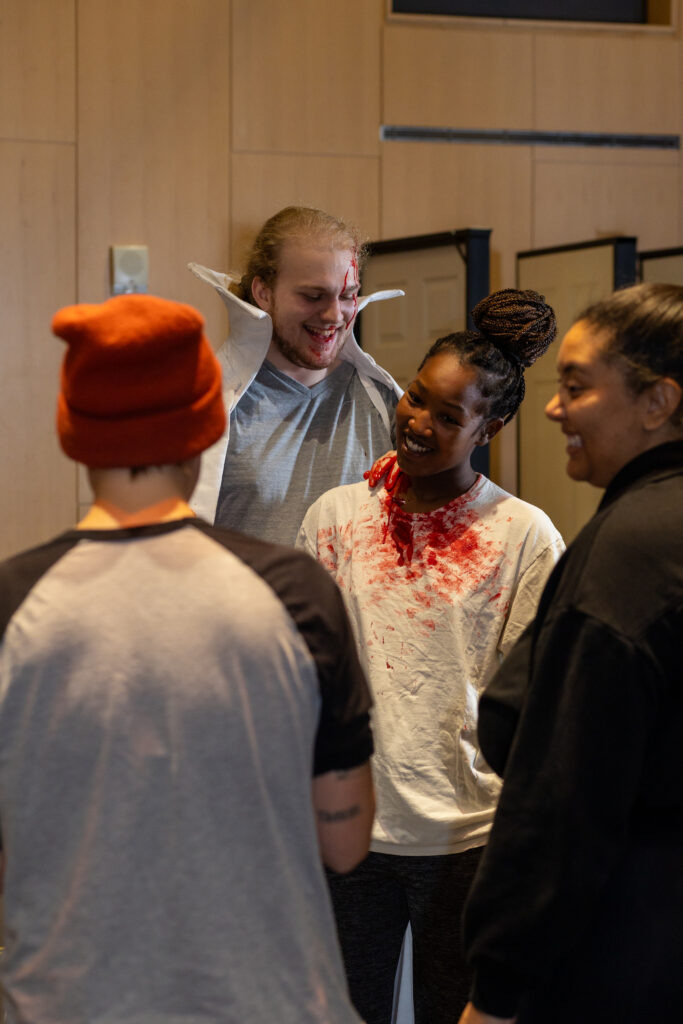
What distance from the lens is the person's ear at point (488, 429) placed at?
5.94ft

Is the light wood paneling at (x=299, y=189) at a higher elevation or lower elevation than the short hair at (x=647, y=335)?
higher

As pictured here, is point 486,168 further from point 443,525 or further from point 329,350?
point 443,525

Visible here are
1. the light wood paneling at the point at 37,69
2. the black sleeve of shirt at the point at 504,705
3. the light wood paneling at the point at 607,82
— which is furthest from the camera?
the light wood paneling at the point at 607,82

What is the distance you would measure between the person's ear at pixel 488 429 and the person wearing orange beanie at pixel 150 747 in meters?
0.88

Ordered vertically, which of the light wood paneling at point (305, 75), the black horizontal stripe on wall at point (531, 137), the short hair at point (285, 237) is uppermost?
the light wood paneling at point (305, 75)

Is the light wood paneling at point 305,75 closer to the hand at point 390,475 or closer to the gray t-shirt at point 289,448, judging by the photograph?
the gray t-shirt at point 289,448

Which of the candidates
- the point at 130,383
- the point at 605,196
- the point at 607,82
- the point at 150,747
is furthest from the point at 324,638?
the point at 607,82

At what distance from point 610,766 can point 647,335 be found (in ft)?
1.46

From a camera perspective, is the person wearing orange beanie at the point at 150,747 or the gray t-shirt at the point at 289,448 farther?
the gray t-shirt at the point at 289,448

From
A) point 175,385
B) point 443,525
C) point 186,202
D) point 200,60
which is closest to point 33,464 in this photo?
point 186,202

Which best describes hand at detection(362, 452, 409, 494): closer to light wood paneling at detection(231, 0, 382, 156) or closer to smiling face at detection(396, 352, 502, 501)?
smiling face at detection(396, 352, 502, 501)

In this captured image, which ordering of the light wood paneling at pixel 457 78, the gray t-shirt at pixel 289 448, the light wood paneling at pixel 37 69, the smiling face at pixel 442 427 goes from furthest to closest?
the light wood paneling at pixel 457 78, the light wood paneling at pixel 37 69, the gray t-shirt at pixel 289 448, the smiling face at pixel 442 427

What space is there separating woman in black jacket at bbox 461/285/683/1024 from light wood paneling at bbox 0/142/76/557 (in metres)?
3.43

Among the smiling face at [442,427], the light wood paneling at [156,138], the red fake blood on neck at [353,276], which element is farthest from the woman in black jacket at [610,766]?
the light wood paneling at [156,138]
